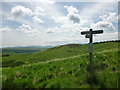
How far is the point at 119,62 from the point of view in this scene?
11789mm

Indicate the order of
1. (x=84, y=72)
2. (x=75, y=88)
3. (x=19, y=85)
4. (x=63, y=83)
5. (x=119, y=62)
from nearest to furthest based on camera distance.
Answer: (x=75, y=88) < (x=63, y=83) < (x=19, y=85) < (x=84, y=72) < (x=119, y=62)

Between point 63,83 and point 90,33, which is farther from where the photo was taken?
point 90,33

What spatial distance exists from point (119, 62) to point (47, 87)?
7.60m

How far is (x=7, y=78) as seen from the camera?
35.9 feet

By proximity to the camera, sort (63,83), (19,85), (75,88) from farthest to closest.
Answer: (19,85)
(63,83)
(75,88)

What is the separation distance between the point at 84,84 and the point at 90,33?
4.54 meters

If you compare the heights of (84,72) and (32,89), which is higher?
(84,72)

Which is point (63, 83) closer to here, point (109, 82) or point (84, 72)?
point (84, 72)

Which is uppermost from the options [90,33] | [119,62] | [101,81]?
[90,33]

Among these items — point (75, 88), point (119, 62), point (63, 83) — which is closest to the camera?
point (75, 88)

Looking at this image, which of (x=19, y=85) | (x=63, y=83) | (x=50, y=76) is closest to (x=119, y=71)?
(x=63, y=83)

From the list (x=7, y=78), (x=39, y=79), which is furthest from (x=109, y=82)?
(x=7, y=78)

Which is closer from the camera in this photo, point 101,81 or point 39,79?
point 101,81

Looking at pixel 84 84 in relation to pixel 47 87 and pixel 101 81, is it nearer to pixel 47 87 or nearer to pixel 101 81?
pixel 101 81
